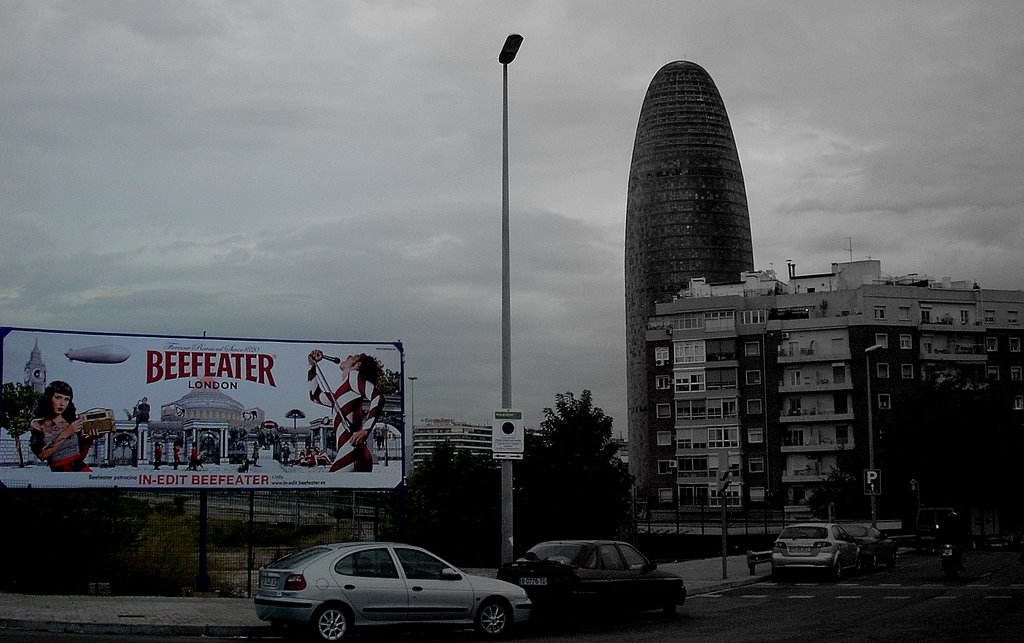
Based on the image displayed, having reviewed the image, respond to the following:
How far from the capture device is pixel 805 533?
96.3 ft

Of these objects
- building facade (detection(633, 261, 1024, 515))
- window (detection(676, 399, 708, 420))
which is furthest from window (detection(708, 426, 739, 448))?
window (detection(676, 399, 708, 420))

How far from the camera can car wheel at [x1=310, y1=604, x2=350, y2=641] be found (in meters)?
14.7

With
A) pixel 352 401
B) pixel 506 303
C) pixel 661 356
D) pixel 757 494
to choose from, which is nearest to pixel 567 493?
pixel 352 401

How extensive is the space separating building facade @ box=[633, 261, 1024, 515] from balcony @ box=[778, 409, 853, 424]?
0.37ft

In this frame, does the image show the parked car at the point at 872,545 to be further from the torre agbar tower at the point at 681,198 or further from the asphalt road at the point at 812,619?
the torre agbar tower at the point at 681,198

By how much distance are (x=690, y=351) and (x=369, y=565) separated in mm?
85783

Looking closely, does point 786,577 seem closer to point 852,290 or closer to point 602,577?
point 602,577

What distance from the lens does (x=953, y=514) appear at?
92.0 ft

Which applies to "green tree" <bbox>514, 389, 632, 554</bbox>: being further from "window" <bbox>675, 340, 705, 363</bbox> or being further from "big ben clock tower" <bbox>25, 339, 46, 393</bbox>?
"window" <bbox>675, 340, 705, 363</bbox>

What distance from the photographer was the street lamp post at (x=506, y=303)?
19.7 m

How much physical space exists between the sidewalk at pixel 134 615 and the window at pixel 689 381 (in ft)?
266

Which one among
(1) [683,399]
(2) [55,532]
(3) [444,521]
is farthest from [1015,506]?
(2) [55,532]

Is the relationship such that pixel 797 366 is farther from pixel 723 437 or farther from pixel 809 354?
Answer: pixel 723 437

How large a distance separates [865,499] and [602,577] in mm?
52660
